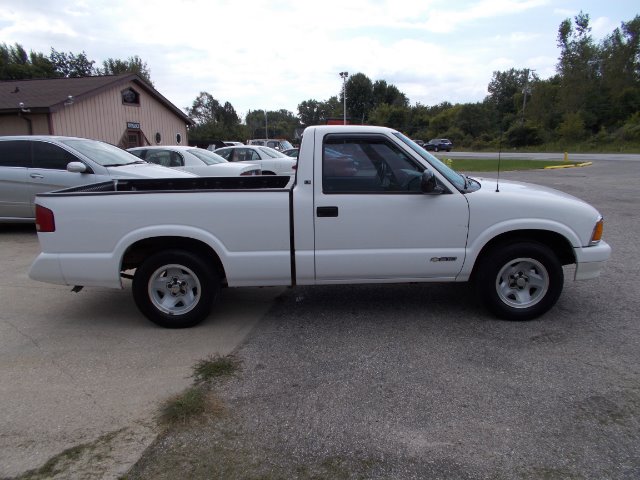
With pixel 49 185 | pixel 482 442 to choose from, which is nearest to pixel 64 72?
pixel 49 185

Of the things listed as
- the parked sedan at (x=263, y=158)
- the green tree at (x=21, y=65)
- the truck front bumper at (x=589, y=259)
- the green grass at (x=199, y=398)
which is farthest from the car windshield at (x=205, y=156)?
the green tree at (x=21, y=65)

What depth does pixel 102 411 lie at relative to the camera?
3.24 m

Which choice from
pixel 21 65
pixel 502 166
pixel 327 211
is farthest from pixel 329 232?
pixel 21 65

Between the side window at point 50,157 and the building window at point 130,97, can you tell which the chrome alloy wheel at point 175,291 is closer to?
the side window at point 50,157

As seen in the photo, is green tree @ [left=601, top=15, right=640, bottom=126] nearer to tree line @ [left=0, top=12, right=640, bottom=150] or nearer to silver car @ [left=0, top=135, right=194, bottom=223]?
tree line @ [left=0, top=12, right=640, bottom=150]

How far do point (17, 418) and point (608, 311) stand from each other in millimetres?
5158

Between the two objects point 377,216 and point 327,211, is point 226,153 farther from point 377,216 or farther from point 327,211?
point 377,216

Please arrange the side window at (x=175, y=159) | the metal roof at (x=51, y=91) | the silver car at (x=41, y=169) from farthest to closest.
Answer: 1. the metal roof at (x=51, y=91)
2. the side window at (x=175, y=159)
3. the silver car at (x=41, y=169)

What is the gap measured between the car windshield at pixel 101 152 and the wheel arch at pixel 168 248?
4.33 meters

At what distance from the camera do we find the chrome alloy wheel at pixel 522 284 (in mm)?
4570

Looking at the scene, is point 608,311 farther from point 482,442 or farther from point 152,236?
point 152,236

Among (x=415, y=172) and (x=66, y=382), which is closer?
(x=66, y=382)

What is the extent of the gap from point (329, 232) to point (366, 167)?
700mm

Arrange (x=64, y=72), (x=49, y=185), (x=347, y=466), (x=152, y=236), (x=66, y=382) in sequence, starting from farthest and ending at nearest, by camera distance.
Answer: (x=64, y=72) → (x=49, y=185) → (x=152, y=236) → (x=66, y=382) → (x=347, y=466)
